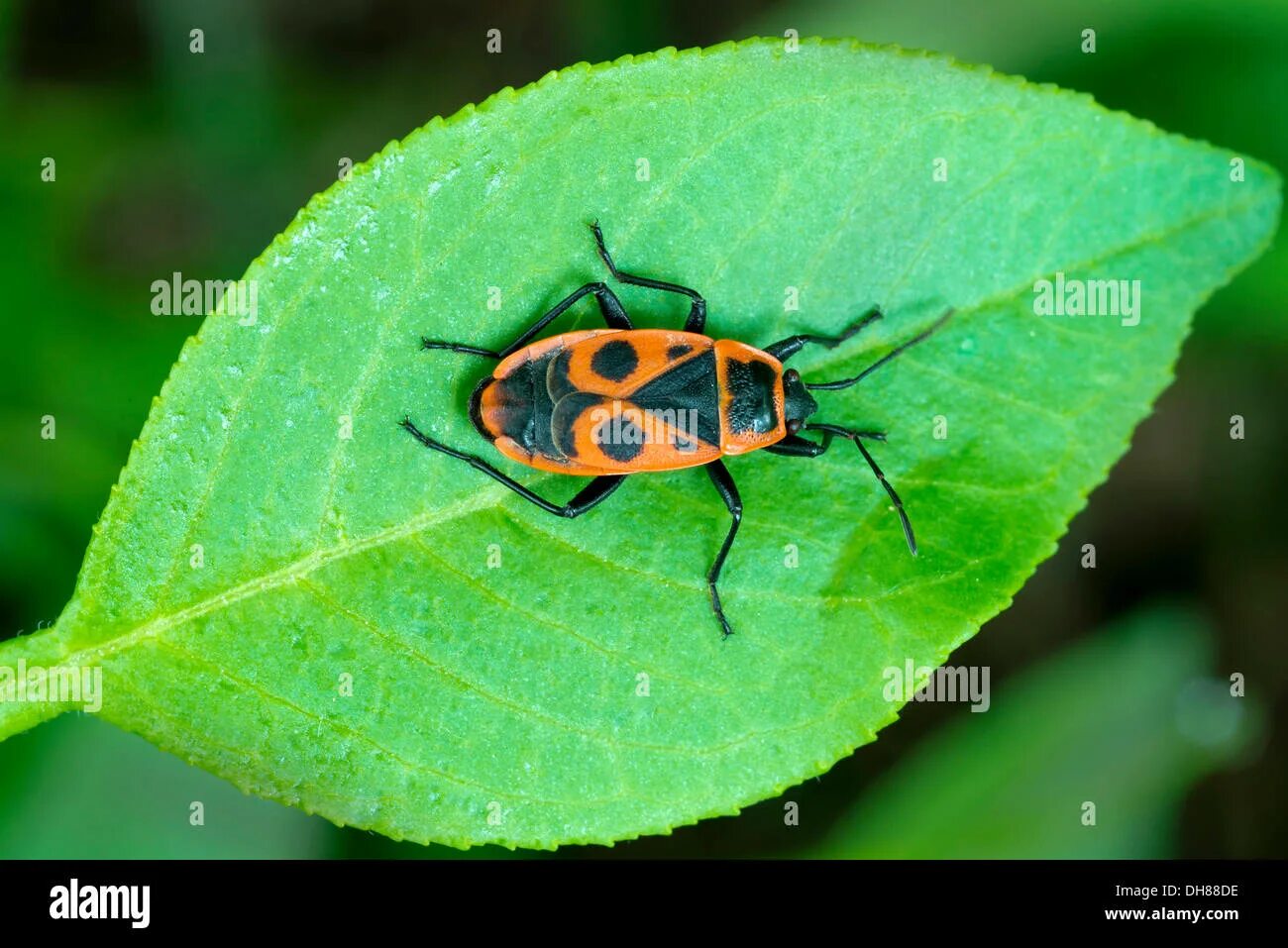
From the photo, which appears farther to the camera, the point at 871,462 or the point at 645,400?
the point at 645,400

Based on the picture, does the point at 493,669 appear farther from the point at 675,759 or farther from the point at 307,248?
the point at 307,248

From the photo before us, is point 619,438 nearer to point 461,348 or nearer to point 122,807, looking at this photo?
point 461,348

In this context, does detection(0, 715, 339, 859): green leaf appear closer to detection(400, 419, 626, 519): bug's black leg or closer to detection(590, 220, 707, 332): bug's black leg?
detection(400, 419, 626, 519): bug's black leg

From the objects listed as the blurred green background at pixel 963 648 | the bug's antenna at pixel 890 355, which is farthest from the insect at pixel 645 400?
the blurred green background at pixel 963 648

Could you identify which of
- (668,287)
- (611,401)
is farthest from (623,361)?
(668,287)

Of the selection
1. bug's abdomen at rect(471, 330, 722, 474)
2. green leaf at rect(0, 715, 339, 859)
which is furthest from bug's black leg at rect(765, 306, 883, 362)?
green leaf at rect(0, 715, 339, 859)

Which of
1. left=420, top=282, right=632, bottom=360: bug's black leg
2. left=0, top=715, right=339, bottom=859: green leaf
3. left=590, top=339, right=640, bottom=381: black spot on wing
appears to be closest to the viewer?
left=420, top=282, right=632, bottom=360: bug's black leg

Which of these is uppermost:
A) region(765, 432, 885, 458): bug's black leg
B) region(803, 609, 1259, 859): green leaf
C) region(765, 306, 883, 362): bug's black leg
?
region(765, 306, 883, 362): bug's black leg

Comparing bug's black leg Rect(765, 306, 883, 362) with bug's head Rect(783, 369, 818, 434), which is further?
bug's head Rect(783, 369, 818, 434)
